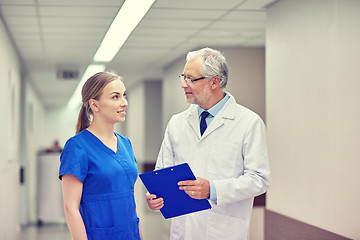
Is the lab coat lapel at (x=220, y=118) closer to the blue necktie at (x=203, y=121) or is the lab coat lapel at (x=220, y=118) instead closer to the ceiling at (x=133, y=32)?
the blue necktie at (x=203, y=121)

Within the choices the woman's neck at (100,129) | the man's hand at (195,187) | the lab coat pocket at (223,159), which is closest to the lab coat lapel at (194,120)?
the lab coat pocket at (223,159)

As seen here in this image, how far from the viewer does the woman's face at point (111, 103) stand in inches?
92.5

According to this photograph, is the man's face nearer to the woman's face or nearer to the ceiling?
the woman's face

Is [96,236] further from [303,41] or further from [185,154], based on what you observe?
[303,41]

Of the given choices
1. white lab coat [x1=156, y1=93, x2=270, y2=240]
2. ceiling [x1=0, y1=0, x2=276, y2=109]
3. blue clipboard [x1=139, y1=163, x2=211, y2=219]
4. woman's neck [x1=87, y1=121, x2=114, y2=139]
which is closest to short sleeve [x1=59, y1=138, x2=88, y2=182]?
woman's neck [x1=87, y1=121, x2=114, y2=139]

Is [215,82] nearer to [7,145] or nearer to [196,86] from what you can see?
[196,86]

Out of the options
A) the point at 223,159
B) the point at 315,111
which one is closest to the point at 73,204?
the point at 223,159

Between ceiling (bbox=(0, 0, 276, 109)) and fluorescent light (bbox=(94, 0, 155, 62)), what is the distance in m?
0.09

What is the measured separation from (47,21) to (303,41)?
3.19 meters

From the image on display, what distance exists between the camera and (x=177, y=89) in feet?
32.8

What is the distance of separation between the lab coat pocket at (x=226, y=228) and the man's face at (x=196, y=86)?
59cm

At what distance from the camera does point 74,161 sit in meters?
2.18

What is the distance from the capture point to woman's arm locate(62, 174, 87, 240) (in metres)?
2.16

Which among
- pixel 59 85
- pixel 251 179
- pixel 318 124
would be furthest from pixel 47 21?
pixel 59 85
